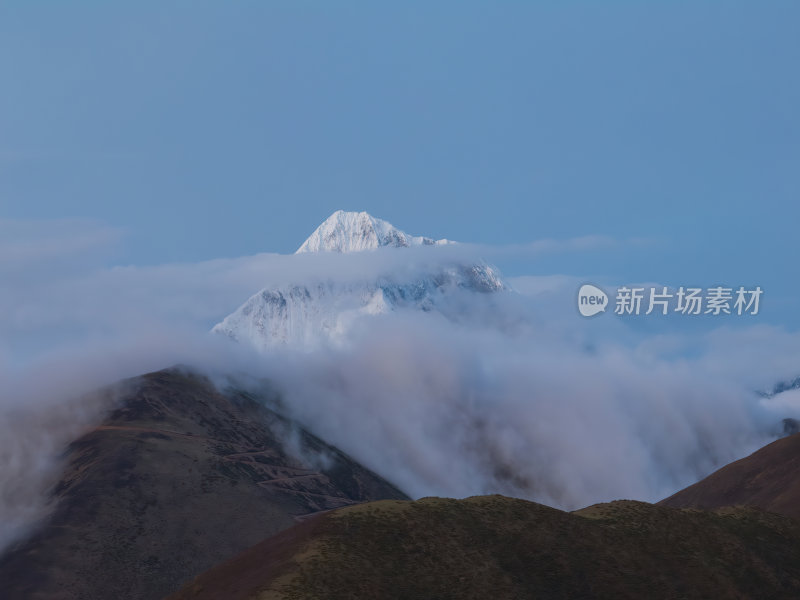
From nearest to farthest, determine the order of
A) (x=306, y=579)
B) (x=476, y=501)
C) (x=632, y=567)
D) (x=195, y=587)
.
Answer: (x=306, y=579) < (x=195, y=587) < (x=632, y=567) < (x=476, y=501)

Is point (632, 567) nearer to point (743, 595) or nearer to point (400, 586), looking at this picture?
point (743, 595)

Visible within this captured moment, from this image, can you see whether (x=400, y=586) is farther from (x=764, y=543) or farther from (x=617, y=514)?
(x=764, y=543)

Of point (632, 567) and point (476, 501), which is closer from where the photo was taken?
point (632, 567)

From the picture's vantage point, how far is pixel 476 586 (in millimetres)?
112312

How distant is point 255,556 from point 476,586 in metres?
25.0

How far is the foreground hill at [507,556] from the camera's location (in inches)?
4304

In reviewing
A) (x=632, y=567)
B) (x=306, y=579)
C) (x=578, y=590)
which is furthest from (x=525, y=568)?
(x=306, y=579)

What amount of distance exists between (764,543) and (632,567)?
26678 millimetres

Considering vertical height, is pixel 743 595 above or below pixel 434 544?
below

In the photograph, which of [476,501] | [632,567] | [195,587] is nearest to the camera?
[195,587]

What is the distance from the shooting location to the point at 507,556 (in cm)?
12100

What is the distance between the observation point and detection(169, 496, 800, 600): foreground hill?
109 m

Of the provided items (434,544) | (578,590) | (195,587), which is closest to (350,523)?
(434,544)

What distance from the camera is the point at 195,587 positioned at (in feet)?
371
